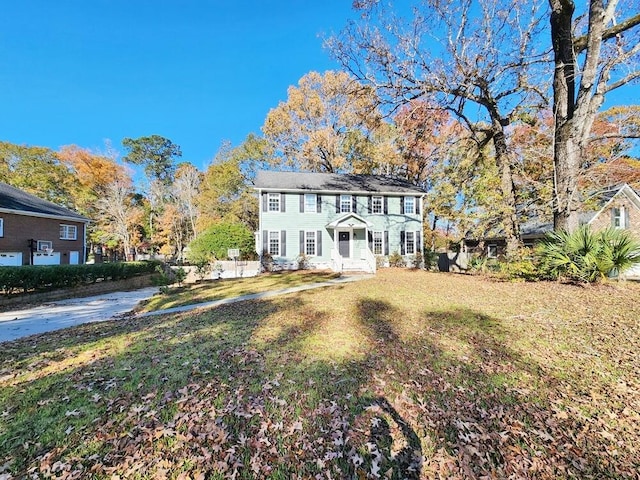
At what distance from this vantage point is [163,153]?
149 feet

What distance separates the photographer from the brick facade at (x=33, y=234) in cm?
1714

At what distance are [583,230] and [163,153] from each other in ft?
167

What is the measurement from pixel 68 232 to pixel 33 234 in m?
2.57

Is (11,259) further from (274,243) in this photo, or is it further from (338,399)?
(338,399)

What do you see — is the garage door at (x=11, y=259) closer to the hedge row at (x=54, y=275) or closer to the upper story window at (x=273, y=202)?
the hedge row at (x=54, y=275)

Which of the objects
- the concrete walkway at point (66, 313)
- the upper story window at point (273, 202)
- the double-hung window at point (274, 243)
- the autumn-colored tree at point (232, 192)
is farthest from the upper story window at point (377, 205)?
the autumn-colored tree at point (232, 192)

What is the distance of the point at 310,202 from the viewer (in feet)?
66.4

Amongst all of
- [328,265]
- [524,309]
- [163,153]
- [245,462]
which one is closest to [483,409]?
[245,462]

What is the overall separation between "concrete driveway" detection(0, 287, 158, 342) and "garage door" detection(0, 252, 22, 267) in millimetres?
8881

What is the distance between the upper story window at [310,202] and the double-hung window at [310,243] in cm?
155

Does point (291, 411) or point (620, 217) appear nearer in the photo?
point (291, 411)

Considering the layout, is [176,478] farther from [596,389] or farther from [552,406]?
[596,389]

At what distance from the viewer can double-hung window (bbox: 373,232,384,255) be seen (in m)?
20.8

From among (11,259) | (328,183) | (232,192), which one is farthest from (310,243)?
(11,259)
